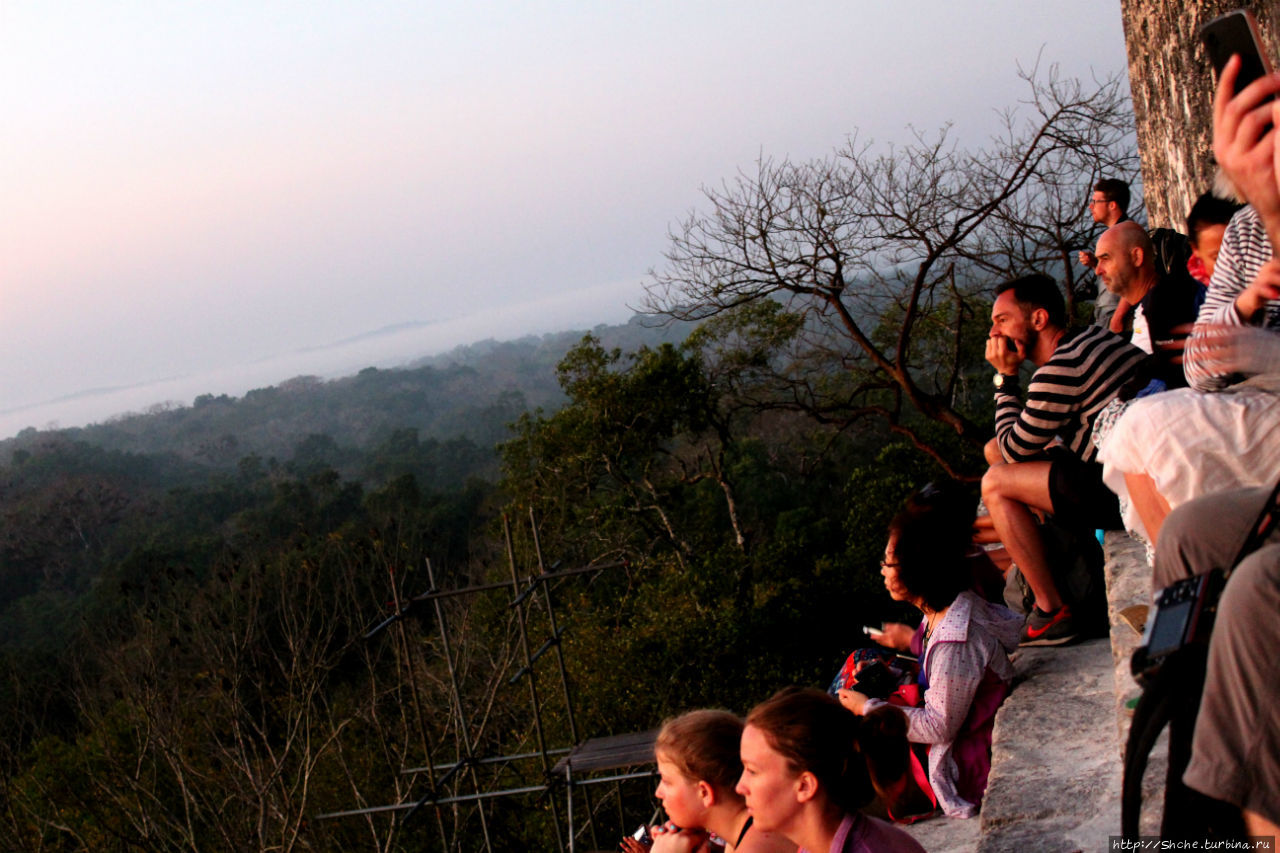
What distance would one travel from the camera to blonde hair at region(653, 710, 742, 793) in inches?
92.0

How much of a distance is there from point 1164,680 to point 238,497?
29935mm

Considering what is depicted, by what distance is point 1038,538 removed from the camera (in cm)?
340

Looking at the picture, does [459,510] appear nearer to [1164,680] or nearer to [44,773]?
[44,773]

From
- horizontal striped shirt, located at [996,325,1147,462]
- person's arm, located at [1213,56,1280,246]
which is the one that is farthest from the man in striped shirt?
person's arm, located at [1213,56,1280,246]

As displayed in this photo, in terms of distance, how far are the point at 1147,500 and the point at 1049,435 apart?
2.78 ft

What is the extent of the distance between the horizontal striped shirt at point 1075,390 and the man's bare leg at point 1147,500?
0.63 m

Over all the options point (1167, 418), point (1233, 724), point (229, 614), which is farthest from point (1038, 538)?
point (229, 614)

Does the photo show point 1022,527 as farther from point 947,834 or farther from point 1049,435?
point 947,834

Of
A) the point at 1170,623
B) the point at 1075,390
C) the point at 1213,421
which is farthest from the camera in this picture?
the point at 1075,390

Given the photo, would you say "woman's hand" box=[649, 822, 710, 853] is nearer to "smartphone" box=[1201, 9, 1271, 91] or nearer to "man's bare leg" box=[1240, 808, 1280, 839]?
"man's bare leg" box=[1240, 808, 1280, 839]

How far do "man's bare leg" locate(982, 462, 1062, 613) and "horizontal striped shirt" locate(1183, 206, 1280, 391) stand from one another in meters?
0.98

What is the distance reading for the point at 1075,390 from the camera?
10.5ft

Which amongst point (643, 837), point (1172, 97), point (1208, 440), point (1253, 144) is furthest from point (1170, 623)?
point (1172, 97)

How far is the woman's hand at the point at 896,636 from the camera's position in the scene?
337 centimetres
